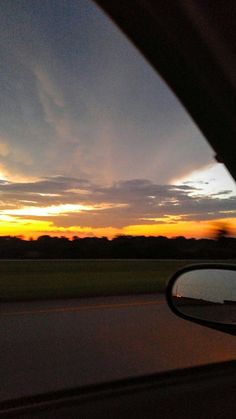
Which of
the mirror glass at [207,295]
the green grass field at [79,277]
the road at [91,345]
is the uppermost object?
the green grass field at [79,277]

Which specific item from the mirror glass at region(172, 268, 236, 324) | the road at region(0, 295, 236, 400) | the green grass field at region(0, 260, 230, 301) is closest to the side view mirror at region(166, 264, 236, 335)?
the mirror glass at region(172, 268, 236, 324)

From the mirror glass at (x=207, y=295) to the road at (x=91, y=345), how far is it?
12.2 ft

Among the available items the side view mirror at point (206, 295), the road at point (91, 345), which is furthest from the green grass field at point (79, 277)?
Result: the side view mirror at point (206, 295)

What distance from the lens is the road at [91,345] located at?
810cm

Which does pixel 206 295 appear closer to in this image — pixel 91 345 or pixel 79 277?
pixel 91 345

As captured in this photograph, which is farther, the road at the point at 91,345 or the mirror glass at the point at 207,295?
the road at the point at 91,345

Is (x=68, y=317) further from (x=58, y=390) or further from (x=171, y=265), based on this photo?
(x=171, y=265)

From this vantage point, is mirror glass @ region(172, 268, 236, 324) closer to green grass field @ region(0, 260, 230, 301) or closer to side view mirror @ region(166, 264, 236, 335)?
side view mirror @ region(166, 264, 236, 335)

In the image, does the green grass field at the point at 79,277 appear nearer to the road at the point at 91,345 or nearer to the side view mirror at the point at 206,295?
the road at the point at 91,345

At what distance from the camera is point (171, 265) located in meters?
29.7

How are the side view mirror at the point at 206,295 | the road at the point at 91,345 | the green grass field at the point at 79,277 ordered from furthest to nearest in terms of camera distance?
the green grass field at the point at 79,277 → the road at the point at 91,345 → the side view mirror at the point at 206,295

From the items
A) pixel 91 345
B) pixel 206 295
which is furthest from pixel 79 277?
pixel 206 295

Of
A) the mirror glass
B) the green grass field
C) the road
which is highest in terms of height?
the green grass field

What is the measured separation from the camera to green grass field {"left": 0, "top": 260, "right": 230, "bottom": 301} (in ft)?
66.2
